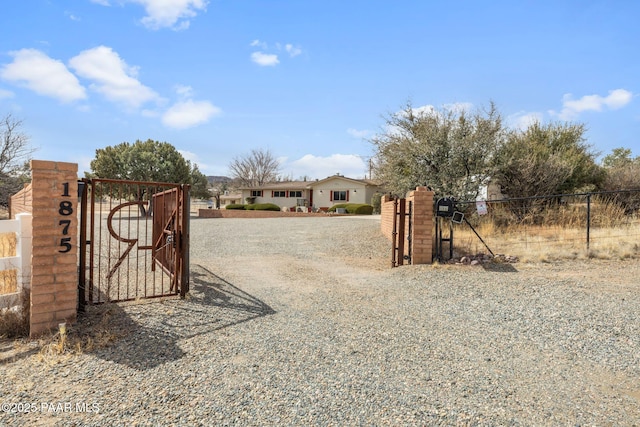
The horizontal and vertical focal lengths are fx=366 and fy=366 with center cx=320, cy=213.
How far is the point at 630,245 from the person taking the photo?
8.28m

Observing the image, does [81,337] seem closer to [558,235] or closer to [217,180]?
[558,235]

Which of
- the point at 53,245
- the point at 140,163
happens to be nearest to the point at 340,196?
the point at 140,163

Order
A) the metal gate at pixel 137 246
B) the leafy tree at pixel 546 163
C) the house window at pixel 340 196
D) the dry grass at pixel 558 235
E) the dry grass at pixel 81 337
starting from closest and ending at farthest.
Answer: the dry grass at pixel 81 337 < the metal gate at pixel 137 246 < the dry grass at pixel 558 235 < the leafy tree at pixel 546 163 < the house window at pixel 340 196

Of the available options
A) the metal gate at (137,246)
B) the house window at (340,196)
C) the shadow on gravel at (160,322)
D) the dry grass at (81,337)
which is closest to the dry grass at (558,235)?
→ the shadow on gravel at (160,322)

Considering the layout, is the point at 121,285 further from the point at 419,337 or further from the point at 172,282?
the point at 419,337

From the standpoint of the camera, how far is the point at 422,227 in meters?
7.95

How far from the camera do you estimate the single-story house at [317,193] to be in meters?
35.1

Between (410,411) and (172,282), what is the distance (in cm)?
443

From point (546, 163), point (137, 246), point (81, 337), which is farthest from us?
point (546, 163)

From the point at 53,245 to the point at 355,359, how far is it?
11.5ft

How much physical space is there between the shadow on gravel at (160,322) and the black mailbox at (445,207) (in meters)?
4.71

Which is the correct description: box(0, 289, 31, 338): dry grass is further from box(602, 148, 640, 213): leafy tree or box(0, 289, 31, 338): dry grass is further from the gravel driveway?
box(602, 148, 640, 213): leafy tree

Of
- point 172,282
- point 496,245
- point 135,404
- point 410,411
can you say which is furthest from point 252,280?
point 496,245

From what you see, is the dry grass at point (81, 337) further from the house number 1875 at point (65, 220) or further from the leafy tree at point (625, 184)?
the leafy tree at point (625, 184)
